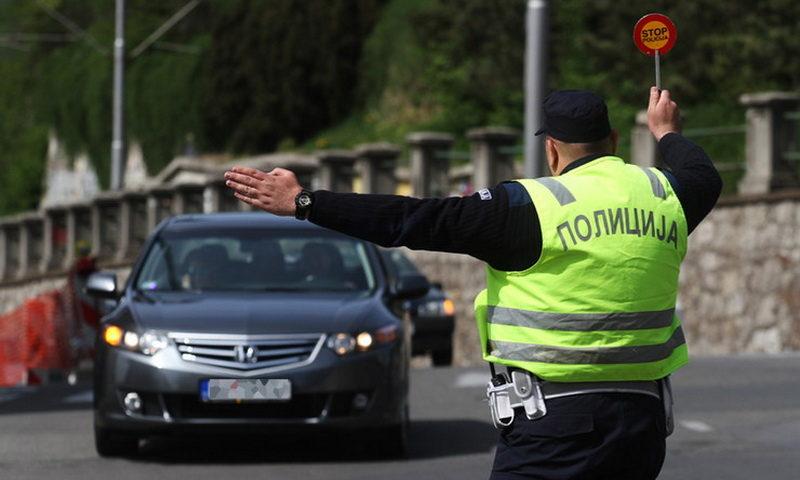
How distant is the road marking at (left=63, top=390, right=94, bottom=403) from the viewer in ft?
56.4

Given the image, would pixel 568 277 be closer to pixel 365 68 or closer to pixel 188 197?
pixel 188 197

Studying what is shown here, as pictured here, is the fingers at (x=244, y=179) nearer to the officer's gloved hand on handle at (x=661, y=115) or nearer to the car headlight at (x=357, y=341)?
the officer's gloved hand on handle at (x=661, y=115)

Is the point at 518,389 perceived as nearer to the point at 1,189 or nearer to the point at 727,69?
the point at 727,69

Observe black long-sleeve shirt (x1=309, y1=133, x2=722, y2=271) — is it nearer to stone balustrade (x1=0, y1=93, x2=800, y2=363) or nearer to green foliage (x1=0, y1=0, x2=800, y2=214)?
stone balustrade (x1=0, y1=93, x2=800, y2=363)

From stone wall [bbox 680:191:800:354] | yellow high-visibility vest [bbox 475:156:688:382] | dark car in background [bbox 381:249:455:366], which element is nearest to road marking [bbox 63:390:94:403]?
dark car in background [bbox 381:249:455:366]

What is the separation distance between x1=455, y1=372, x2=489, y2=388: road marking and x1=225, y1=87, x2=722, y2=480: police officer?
1246cm

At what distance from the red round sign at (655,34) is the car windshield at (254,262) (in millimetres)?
6292

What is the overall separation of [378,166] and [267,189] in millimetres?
27983

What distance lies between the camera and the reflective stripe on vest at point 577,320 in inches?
236

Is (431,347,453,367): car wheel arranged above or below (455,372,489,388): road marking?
below

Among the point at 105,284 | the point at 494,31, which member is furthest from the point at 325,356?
the point at 494,31

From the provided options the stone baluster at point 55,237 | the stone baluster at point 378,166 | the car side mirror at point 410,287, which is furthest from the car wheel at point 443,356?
the stone baluster at point 55,237

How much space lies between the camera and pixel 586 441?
5.85 m

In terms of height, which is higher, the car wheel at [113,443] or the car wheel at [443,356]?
the car wheel at [113,443]
